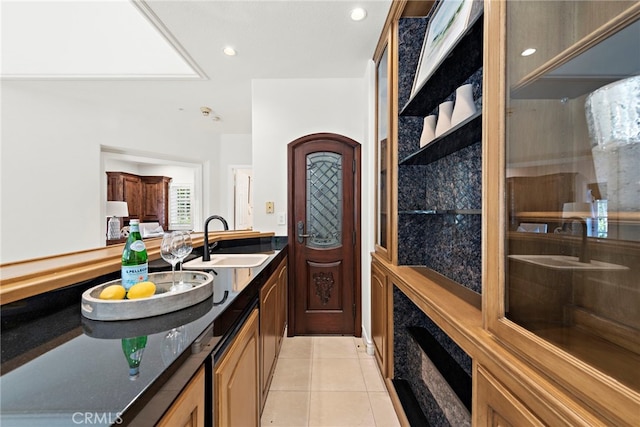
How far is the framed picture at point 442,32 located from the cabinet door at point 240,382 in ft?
5.02

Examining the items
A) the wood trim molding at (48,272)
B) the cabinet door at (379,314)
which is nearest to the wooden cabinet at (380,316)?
the cabinet door at (379,314)

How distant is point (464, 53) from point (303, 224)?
6.78 feet

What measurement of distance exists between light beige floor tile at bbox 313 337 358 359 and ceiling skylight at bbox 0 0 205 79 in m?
2.98

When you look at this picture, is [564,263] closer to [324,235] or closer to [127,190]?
[324,235]

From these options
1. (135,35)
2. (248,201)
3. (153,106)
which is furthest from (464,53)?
(248,201)

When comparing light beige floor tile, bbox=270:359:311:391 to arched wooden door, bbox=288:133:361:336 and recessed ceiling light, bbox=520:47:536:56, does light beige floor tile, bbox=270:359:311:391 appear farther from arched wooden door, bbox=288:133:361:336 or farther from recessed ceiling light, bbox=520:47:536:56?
recessed ceiling light, bbox=520:47:536:56

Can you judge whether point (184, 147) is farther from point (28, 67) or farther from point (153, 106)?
point (28, 67)

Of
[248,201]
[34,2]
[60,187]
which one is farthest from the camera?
[248,201]

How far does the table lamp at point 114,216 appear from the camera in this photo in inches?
214

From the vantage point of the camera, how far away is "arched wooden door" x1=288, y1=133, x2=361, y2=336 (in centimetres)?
288

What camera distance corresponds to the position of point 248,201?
6523 mm

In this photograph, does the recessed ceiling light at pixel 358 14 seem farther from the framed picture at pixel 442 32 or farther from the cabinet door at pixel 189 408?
the cabinet door at pixel 189 408

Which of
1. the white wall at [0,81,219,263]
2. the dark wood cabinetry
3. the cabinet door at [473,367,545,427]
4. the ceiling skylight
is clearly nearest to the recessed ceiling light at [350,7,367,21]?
the ceiling skylight

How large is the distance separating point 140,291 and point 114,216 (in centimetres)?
590
